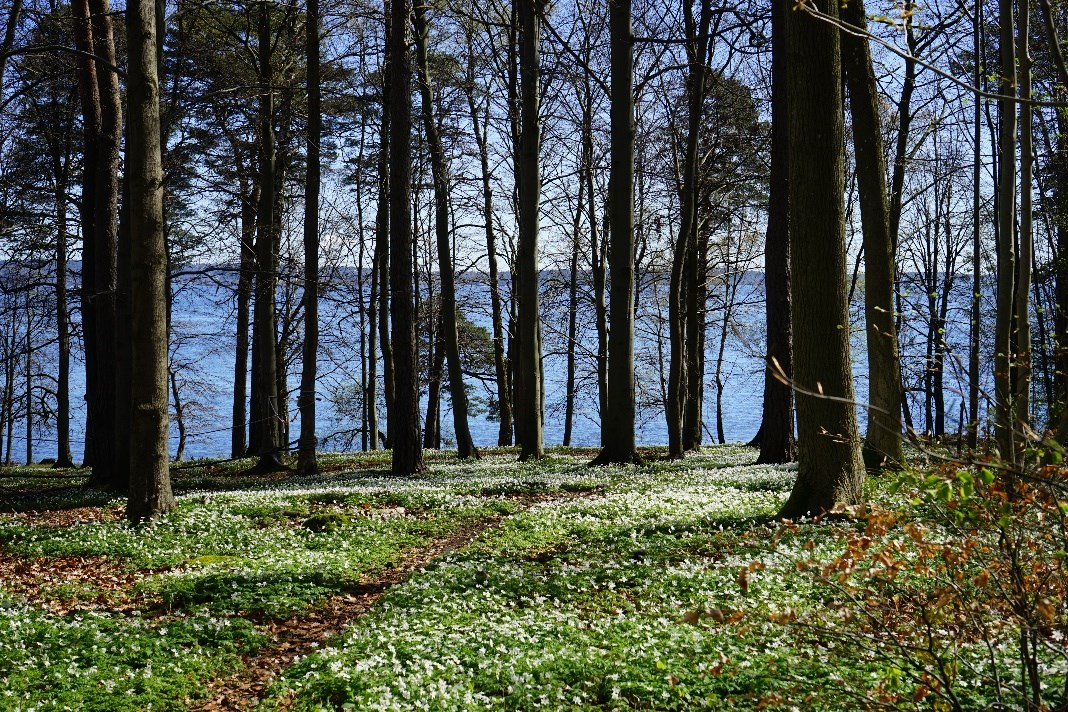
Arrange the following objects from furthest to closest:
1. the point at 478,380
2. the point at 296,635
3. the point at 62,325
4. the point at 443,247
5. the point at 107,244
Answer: the point at 478,380 < the point at 62,325 < the point at 443,247 < the point at 107,244 < the point at 296,635

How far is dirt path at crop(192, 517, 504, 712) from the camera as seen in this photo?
5.90 meters

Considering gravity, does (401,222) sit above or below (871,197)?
above

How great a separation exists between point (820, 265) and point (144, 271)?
9.10 metres

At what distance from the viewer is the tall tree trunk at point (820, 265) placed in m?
9.48

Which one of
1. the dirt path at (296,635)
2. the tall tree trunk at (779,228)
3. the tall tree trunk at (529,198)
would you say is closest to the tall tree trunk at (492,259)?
the tall tree trunk at (529,198)

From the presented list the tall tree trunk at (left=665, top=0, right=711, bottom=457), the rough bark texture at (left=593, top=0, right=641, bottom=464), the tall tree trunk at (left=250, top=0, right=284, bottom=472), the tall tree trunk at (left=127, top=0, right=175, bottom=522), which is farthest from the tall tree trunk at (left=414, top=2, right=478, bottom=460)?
the tall tree trunk at (left=127, top=0, right=175, bottom=522)

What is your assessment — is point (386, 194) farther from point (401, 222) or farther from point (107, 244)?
point (107, 244)

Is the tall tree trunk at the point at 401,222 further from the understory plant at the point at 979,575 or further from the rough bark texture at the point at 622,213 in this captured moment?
the understory plant at the point at 979,575

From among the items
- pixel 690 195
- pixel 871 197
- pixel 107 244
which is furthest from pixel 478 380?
pixel 871 197

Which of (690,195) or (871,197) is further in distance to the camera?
(690,195)

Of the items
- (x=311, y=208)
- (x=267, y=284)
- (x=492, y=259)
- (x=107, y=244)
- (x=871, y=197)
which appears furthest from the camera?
(x=492, y=259)

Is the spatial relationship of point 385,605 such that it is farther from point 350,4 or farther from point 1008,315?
point 350,4

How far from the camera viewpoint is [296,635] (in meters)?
7.30

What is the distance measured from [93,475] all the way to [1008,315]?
60.2 feet
